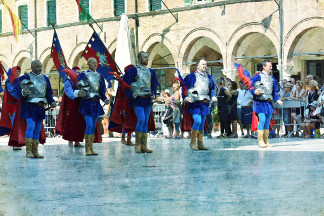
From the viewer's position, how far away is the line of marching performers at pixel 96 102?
11.6 meters

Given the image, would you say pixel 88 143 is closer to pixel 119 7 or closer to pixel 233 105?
pixel 233 105

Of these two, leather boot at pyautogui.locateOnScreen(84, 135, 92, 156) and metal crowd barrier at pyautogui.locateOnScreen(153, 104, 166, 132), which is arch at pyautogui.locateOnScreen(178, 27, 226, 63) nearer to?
metal crowd barrier at pyautogui.locateOnScreen(153, 104, 166, 132)

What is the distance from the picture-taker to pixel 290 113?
17969 millimetres

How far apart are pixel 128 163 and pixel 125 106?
404cm

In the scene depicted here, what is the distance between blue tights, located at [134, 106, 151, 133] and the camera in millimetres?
12328

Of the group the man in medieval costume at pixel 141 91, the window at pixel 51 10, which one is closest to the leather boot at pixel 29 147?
the man in medieval costume at pixel 141 91

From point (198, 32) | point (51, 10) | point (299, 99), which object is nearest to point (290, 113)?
point (299, 99)

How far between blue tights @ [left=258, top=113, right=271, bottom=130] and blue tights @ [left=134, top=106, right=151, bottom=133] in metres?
2.47

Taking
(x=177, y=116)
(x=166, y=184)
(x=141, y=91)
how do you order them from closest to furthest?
1. (x=166, y=184)
2. (x=141, y=91)
3. (x=177, y=116)

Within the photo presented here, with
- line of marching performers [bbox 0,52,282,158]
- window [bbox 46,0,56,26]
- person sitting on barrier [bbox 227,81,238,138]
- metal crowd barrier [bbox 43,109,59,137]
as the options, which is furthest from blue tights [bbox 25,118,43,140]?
window [bbox 46,0,56,26]

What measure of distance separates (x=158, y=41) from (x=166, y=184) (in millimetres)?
21553

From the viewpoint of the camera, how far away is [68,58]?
32.6m

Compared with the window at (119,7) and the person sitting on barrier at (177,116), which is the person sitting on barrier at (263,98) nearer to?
the person sitting on barrier at (177,116)

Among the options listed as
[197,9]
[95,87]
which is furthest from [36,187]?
[197,9]
